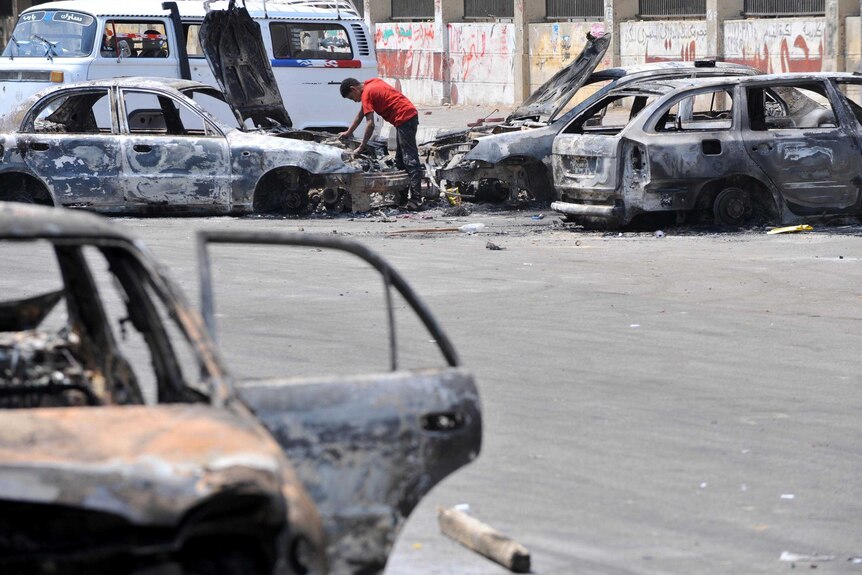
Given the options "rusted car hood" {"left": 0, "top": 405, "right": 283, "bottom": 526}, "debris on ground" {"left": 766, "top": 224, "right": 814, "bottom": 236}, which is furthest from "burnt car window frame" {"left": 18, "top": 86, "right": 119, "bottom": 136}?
"rusted car hood" {"left": 0, "top": 405, "right": 283, "bottom": 526}

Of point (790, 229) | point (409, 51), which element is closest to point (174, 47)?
point (790, 229)

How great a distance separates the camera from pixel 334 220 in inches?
642

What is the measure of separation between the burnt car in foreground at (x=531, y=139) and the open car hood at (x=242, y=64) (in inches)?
85.3

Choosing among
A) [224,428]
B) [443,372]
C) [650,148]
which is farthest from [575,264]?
[224,428]

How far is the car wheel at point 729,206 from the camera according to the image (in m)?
14.5

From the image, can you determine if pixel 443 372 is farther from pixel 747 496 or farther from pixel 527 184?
pixel 527 184

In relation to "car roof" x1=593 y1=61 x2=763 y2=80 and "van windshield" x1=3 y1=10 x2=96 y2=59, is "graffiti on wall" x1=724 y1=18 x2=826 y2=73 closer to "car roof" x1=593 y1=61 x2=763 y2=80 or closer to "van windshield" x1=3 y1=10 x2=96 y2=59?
"car roof" x1=593 y1=61 x2=763 y2=80

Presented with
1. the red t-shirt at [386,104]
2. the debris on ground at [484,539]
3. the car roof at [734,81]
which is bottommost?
the debris on ground at [484,539]

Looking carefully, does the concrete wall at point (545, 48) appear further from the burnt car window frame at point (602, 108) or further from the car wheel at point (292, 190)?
the car wheel at point (292, 190)

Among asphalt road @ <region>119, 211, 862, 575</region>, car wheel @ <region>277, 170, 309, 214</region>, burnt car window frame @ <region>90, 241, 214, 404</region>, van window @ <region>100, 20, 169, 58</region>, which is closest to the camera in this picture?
burnt car window frame @ <region>90, 241, 214, 404</region>

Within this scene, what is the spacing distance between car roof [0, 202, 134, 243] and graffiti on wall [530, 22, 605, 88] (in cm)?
2842

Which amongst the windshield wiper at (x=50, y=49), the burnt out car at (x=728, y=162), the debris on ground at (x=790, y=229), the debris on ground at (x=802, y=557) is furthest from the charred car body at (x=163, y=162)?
the debris on ground at (x=802, y=557)

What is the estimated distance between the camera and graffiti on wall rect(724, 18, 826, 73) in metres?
27.5

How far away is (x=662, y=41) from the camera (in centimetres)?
3056
